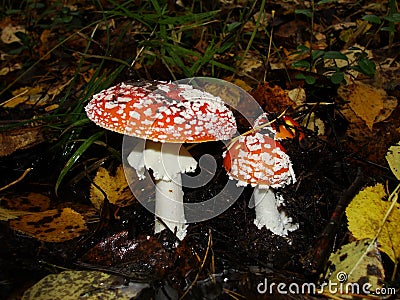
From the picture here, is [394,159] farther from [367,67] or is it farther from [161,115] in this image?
[161,115]

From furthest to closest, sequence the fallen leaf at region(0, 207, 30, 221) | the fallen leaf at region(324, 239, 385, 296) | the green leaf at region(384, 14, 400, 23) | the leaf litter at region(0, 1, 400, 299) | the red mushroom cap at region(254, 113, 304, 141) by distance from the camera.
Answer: the green leaf at region(384, 14, 400, 23)
the fallen leaf at region(0, 207, 30, 221)
the red mushroom cap at region(254, 113, 304, 141)
the leaf litter at region(0, 1, 400, 299)
the fallen leaf at region(324, 239, 385, 296)

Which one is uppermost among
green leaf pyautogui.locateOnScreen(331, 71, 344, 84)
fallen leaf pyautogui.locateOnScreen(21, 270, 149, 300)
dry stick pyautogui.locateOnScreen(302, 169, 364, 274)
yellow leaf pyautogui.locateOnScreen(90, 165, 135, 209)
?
green leaf pyautogui.locateOnScreen(331, 71, 344, 84)

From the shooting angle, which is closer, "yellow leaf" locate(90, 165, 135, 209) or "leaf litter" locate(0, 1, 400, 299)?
"leaf litter" locate(0, 1, 400, 299)

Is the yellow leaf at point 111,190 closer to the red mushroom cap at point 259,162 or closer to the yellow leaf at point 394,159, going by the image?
the red mushroom cap at point 259,162

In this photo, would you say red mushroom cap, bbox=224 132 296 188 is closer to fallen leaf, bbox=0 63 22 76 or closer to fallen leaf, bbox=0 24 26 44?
fallen leaf, bbox=0 63 22 76

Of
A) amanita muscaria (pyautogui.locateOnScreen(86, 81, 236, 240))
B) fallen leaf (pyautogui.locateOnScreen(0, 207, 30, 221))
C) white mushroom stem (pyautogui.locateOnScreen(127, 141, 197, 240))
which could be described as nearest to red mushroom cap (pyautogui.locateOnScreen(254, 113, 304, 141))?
amanita muscaria (pyautogui.locateOnScreen(86, 81, 236, 240))
